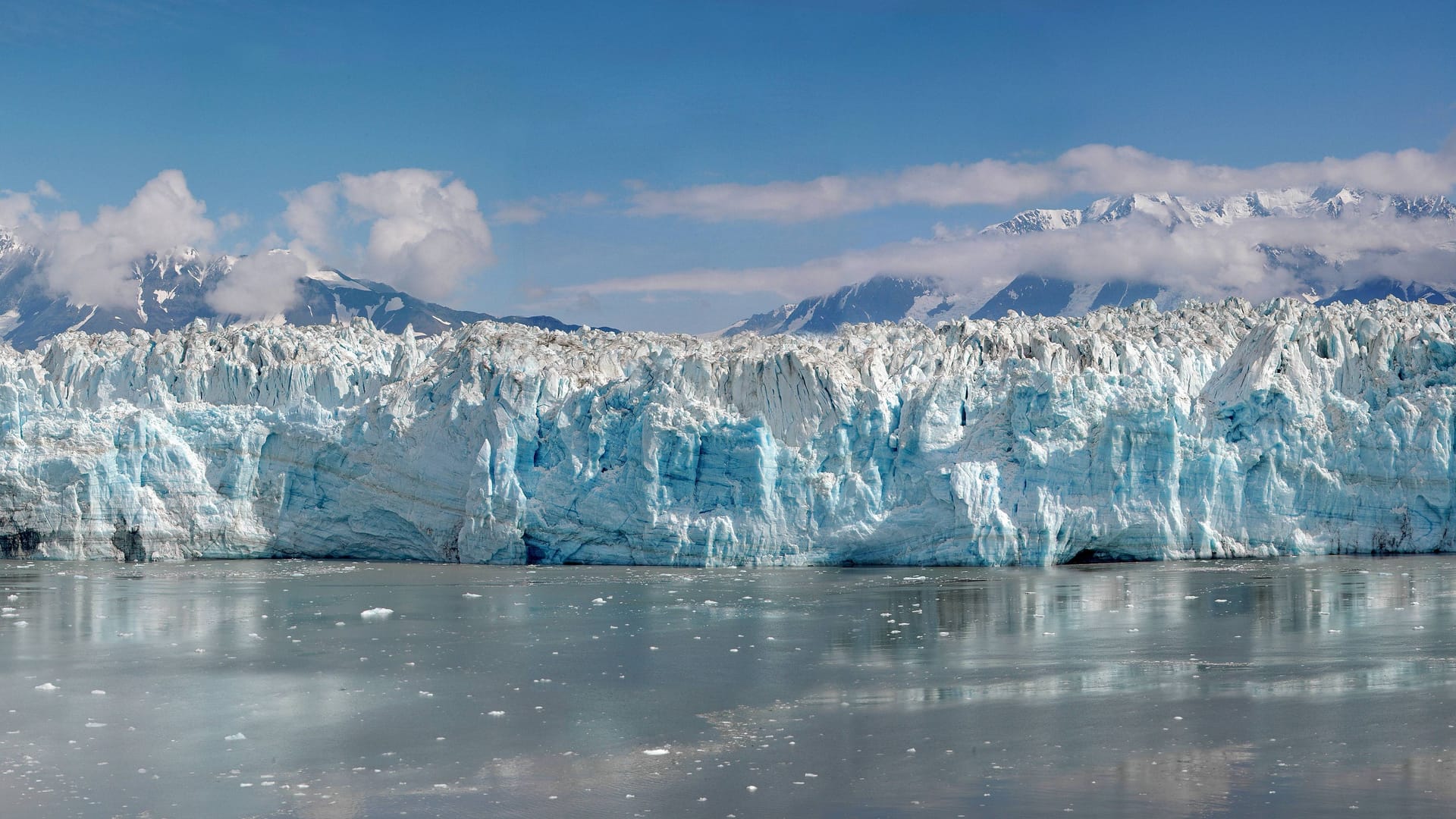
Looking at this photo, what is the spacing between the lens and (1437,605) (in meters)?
17.2

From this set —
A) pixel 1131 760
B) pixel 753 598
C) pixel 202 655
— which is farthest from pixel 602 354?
pixel 1131 760

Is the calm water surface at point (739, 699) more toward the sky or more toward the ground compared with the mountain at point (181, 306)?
more toward the ground

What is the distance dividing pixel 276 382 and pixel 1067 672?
24331 mm

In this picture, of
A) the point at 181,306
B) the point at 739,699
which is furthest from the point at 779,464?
the point at 181,306

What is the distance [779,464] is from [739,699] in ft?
34.7

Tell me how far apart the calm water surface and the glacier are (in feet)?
7.91

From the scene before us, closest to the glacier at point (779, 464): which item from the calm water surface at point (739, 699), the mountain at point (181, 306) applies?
the calm water surface at point (739, 699)

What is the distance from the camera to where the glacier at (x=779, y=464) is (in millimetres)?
22500

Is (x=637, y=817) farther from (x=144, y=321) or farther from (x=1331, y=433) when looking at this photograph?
(x=144, y=321)

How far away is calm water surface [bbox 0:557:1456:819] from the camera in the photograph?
30.5 ft

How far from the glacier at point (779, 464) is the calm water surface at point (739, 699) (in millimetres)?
2410

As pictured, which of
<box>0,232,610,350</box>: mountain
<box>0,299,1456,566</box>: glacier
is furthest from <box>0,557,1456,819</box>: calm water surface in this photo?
<box>0,232,610,350</box>: mountain

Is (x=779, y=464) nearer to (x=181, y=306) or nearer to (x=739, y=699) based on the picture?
(x=739, y=699)

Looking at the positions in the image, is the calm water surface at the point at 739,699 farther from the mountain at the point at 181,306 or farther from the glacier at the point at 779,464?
the mountain at the point at 181,306
